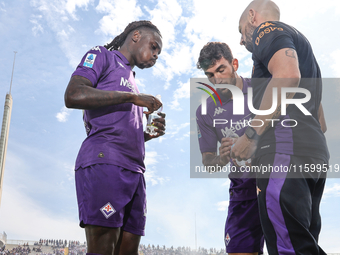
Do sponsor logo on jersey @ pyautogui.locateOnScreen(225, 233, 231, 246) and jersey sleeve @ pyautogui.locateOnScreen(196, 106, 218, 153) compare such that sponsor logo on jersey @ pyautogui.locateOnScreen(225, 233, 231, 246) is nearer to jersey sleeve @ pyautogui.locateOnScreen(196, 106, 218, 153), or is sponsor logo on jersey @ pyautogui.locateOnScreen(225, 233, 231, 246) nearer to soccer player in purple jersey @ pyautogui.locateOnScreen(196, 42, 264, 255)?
soccer player in purple jersey @ pyautogui.locateOnScreen(196, 42, 264, 255)

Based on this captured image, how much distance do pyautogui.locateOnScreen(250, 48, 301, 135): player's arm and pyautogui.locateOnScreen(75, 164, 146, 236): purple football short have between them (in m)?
1.31

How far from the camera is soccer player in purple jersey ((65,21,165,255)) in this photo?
238cm

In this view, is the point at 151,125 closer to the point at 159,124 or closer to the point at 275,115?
the point at 159,124

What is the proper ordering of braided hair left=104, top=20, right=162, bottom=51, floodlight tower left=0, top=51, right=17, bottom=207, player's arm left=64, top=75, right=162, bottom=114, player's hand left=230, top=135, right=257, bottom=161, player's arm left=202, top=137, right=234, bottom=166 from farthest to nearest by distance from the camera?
floodlight tower left=0, top=51, right=17, bottom=207
braided hair left=104, top=20, right=162, bottom=51
player's arm left=202, top=137, right=234, bottom=166
player's arm left=64, top=75, right=162, bottom=114
player's hand left=230, top=135, right=257, bottom=161

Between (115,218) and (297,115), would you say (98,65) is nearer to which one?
(115,218)

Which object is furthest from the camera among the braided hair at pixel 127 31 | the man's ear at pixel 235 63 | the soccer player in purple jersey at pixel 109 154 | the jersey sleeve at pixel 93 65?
the man's ear at pixel 235 63

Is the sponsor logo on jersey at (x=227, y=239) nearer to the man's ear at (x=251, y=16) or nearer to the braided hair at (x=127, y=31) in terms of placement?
the man's ear at (x=251, y=16)

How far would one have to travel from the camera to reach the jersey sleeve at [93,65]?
2707 millimetres

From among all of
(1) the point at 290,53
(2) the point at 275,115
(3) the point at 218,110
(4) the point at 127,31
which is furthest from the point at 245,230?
(4) the point at 127,31

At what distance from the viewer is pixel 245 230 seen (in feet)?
10.9

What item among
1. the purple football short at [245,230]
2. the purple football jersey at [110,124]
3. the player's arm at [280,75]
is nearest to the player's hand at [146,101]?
the purple football jersey at [110,124]

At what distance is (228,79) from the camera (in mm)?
4027

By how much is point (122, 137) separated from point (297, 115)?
1607 millimetres

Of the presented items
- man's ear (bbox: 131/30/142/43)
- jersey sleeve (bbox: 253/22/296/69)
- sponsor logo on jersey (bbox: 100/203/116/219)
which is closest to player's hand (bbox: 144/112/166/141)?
man's ear (bbox: 131/30/142/43)
